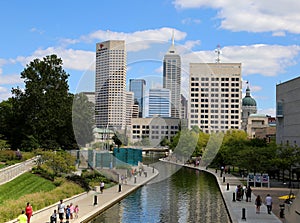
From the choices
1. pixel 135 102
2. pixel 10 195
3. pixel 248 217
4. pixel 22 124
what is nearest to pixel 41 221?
pixel 10 195

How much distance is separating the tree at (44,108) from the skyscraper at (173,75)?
1903 cm

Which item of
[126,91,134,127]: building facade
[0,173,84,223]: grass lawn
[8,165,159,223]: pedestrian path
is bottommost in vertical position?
[8,165,159,223]: pedestrian path

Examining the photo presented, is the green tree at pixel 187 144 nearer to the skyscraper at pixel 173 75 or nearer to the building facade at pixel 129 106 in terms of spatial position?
the building facade at pixel 129 106

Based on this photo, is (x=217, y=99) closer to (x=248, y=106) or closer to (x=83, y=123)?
(x=248, y=106)

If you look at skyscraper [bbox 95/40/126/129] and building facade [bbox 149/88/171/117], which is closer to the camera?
skyscraper [bbox 95/40/126/129]

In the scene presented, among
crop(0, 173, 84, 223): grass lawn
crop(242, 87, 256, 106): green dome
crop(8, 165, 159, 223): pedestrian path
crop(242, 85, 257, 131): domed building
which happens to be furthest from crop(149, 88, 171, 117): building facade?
crop(242, 87, 256, 106): green dome

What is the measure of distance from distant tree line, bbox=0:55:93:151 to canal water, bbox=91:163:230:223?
50.3ft

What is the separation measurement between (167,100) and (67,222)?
21635 millimetres

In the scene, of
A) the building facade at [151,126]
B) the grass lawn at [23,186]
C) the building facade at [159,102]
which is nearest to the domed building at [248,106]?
the building facade at [151,126]

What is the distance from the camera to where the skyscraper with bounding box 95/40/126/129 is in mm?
38237

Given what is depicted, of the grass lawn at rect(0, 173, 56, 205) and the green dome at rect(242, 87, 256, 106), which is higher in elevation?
the green dome at rect(242, 87, 256, 106)

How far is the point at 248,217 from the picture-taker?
27.9 metres

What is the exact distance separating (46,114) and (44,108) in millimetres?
912

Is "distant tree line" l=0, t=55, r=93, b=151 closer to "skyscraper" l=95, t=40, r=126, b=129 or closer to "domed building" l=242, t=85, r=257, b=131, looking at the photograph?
"skyscraper" l=95, t=40, r=126, b=129
